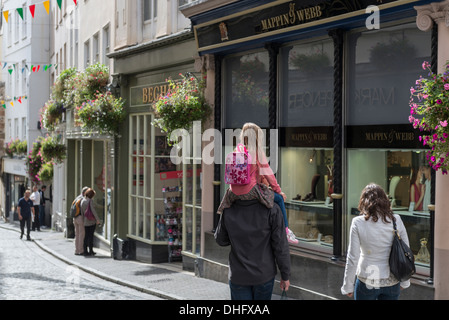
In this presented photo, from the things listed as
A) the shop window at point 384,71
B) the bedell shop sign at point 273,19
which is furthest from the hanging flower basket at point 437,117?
the bedell shop sign at point 273,19

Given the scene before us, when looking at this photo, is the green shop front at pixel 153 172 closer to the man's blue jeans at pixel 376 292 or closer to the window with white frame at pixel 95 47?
the window with white frame at pixel 95 47

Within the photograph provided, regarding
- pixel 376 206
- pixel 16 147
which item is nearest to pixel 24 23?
pixel 16 147

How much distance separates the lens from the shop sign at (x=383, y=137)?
9102 mm

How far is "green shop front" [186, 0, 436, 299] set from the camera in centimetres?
922

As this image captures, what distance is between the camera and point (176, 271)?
1487cm

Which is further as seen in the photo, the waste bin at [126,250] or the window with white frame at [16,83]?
the window with white frame at [16,83]

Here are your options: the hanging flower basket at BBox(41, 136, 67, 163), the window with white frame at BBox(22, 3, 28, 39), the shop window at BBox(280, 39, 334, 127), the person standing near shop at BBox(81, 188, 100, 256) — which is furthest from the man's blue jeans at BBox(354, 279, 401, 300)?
the window with white frame at BBox(22, 3, 28, 39)

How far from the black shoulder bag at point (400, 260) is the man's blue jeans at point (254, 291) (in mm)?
1082

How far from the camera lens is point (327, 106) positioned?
10.7 meters

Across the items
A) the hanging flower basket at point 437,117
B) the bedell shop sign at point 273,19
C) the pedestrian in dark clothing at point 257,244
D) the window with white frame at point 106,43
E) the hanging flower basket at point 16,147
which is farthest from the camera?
the hanging flower basket at point 16,147

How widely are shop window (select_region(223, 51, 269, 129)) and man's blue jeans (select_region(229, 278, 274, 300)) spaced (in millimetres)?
6326

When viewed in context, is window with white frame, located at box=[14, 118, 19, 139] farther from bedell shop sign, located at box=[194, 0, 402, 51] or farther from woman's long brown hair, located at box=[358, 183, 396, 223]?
woman's long brown hair, located at box=[358, 183, 396, 223]

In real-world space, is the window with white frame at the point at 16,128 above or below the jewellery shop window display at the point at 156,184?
above

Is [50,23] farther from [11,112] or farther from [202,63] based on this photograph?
[202,63]
